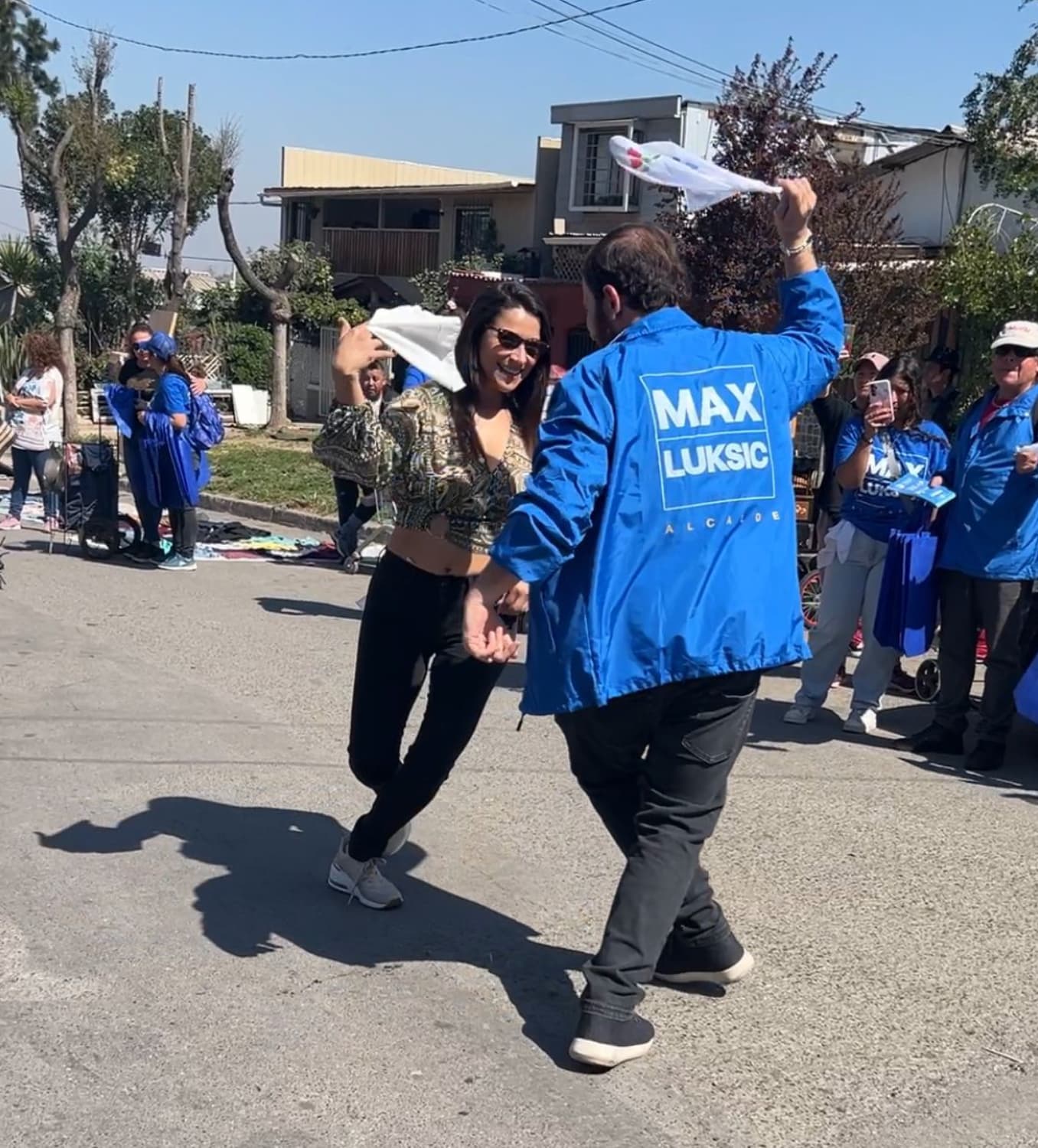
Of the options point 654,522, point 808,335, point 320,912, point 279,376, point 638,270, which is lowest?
point 320,912

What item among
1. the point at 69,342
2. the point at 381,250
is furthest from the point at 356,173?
the point at 69,342

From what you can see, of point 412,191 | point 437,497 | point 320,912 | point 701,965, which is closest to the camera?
point 701,965

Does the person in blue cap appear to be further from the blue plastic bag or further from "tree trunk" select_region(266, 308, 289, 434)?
"tree trunk" select_region(266, 308, 289, 434)

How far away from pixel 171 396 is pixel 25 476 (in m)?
2.67

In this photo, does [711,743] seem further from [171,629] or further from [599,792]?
[171,629]

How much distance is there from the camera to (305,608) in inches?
379

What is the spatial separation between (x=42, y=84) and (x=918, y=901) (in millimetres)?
29433

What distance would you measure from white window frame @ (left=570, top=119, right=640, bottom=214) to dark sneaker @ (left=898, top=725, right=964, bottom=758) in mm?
25048

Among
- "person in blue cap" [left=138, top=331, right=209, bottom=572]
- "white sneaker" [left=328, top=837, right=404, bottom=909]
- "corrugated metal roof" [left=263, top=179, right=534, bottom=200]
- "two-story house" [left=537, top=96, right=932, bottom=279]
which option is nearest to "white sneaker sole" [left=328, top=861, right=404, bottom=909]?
"white sneaker" [left=328, top=837, right=404, bottom=909]

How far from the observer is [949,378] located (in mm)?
8352

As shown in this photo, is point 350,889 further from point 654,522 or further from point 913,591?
point 913,591

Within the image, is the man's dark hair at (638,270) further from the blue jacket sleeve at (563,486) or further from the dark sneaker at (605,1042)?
the dark sneaker at (605,1042)

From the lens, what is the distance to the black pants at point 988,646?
21.0 ft

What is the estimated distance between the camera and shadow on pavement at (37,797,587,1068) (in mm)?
3910
